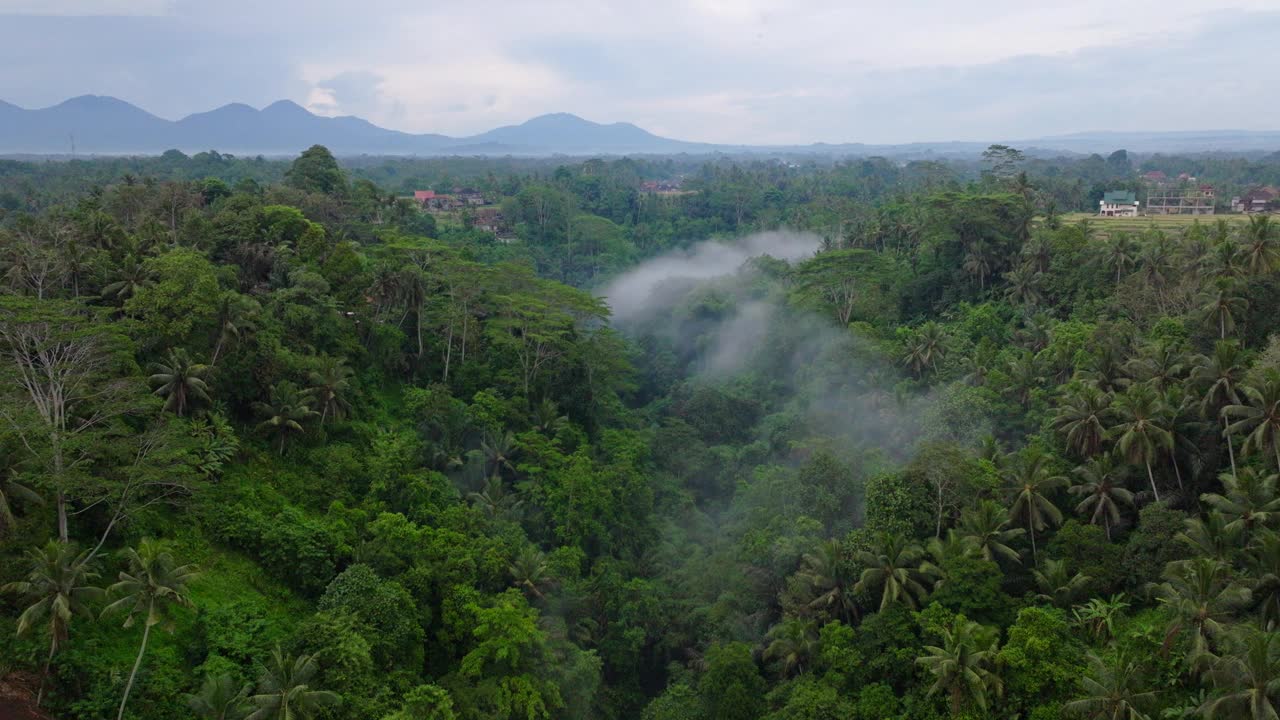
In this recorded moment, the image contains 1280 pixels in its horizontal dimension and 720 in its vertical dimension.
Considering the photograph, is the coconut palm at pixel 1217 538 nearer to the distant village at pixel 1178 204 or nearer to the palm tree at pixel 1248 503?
the palm tree at pixel 1248 503

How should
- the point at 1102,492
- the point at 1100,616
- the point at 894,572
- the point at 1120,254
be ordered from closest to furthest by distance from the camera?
1. the point at 1100,616
2. the point at 894,572
3. the point at 1102,492
4. the point at 1120,254

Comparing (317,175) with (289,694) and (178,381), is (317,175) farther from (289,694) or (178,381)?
(289,694)

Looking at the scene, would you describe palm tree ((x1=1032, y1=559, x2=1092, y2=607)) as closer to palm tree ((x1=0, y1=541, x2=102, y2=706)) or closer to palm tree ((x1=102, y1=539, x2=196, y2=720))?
palm tree ((x1=102, y1=539, x2=196, y2=720))

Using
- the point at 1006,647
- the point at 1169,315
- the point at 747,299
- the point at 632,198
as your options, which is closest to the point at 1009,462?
the point at 1006,647

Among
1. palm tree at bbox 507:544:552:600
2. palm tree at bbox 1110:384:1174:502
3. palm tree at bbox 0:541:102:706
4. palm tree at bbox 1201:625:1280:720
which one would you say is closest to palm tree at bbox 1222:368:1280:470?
palm tree at bbox 1110:384:1174:502

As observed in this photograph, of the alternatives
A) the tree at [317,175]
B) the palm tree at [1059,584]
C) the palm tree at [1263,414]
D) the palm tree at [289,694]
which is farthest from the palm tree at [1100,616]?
the tree at [317,175]

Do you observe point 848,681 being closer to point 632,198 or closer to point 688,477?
point 688,477

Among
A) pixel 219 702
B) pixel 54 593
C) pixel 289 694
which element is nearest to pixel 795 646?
pixel 289 694
